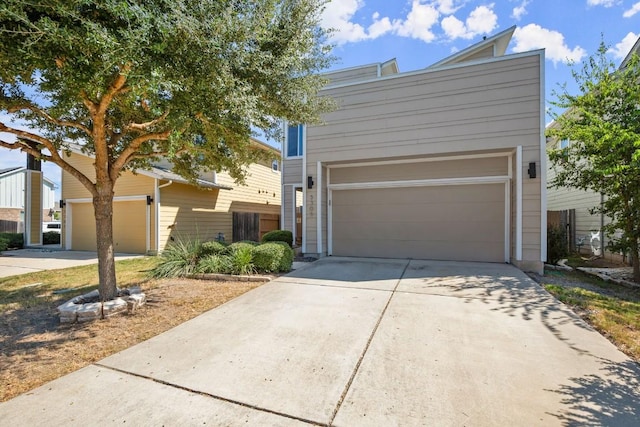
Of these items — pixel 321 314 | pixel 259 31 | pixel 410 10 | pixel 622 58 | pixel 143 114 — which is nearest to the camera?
pixel 259 31

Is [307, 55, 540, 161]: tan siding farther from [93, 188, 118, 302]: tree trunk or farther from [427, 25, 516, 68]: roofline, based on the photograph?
[93, 188, 118, 302]: tree trunk

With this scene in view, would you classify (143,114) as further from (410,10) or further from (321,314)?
(410,10)

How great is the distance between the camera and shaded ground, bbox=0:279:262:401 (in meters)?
2.93

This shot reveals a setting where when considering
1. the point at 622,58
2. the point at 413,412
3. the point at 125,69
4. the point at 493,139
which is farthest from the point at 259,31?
the point at 622,58

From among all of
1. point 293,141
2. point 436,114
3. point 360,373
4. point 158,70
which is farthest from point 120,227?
point 360,373

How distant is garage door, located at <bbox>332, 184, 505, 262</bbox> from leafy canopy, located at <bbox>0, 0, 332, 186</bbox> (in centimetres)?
404

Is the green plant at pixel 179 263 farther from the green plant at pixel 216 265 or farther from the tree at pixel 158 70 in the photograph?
the tree at pixel 158 70

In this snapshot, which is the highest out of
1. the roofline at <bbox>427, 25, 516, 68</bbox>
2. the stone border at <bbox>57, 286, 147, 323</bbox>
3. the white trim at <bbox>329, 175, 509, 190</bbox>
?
the roofline at <bbox>427, 25, 516, 68</bbox>

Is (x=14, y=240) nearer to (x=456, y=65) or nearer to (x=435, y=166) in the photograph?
(x=435, y=166)

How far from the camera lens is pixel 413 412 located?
227 centimetres

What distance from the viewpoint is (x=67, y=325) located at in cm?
410

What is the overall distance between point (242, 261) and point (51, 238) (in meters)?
14.5

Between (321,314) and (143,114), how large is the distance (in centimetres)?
445

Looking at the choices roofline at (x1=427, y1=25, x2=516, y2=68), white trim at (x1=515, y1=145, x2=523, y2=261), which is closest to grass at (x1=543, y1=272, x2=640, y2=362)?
white trim at (x1=515, y1=145, x2=523, y2=261)
